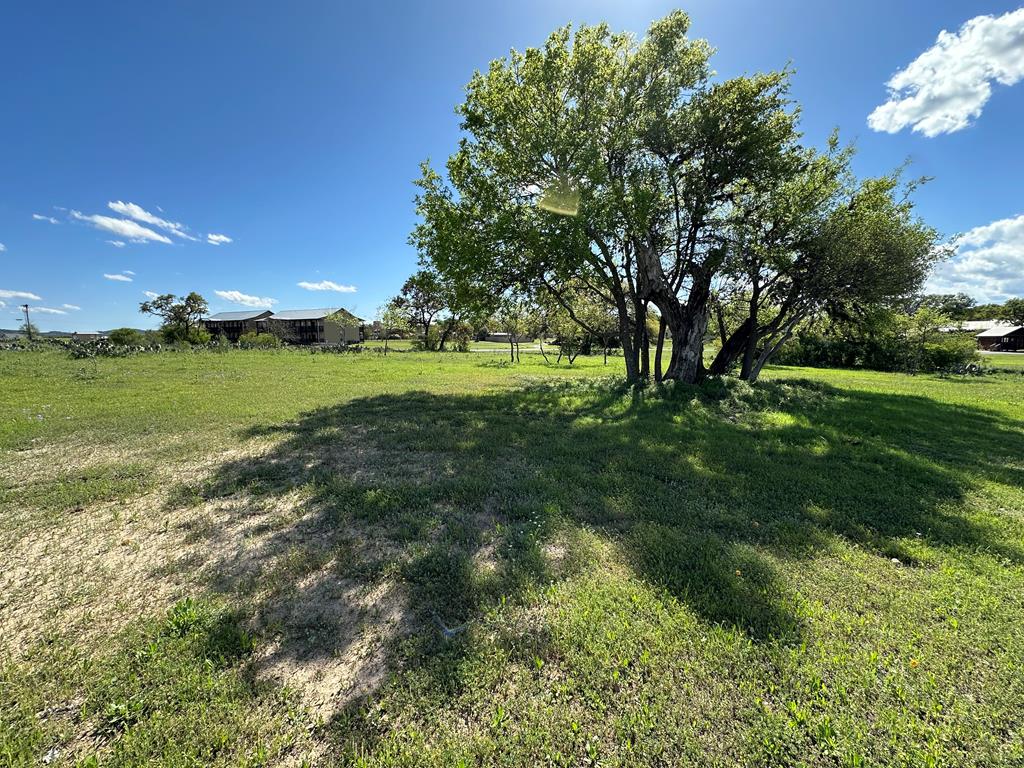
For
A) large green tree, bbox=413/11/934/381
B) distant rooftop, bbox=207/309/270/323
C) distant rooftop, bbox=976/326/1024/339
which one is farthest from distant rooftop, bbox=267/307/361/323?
distant rooftop, bbox=976/326/1024/339

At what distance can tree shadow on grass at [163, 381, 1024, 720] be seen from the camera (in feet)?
9.59

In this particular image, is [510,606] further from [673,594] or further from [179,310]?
[179,310]

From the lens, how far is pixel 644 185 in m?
11.7

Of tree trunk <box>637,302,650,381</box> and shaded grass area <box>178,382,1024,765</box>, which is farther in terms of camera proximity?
tree trunk <box>637,302,650,381</box>

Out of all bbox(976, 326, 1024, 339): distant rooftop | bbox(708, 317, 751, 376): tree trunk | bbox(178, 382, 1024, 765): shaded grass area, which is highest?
bbox(976, 326, 1024, 339): distant rooftop

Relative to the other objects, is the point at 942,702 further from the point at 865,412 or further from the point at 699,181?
the point at 699,181

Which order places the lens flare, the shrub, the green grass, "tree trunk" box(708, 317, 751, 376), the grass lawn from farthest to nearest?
the shrub
the green grass
"tree trunk" box(708, 317, 751, 376)
the lens flare
the grass lawn

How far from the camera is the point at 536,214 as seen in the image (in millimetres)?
11602

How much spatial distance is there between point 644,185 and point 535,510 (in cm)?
1096

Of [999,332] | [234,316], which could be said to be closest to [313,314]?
[234,316]

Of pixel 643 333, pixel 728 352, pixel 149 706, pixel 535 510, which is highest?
pixel 643 333

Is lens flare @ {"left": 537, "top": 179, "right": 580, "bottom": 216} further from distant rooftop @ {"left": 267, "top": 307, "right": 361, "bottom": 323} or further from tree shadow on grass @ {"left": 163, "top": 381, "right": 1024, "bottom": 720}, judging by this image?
distant rooftop @ {"left": 267, "top": 307, "right": 361, "bottom": 323}

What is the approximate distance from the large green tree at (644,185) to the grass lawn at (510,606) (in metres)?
7.45

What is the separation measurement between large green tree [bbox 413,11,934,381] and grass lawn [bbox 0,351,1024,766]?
745cm
